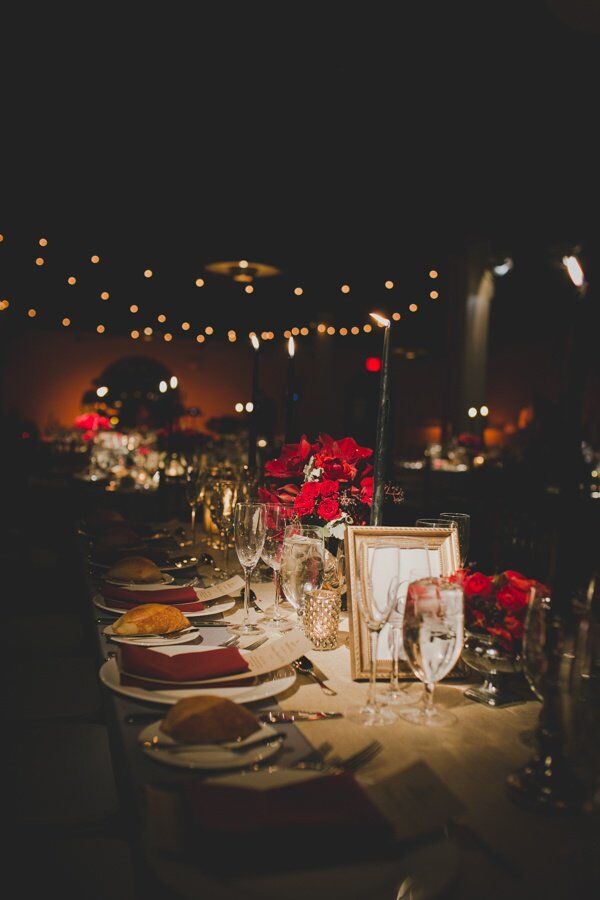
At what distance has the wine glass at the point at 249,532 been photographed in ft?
5.28

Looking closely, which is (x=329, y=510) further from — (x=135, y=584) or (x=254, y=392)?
(x=254, y=392)

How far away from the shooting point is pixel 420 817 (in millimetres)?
858

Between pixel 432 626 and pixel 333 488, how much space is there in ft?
2.44

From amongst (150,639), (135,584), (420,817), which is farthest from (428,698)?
(135,584)

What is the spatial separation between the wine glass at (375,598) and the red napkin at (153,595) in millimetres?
560

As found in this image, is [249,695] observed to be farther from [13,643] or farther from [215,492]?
[13,643]

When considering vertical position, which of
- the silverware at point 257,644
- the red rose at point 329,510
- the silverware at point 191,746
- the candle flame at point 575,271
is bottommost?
the silverware at point 191,746

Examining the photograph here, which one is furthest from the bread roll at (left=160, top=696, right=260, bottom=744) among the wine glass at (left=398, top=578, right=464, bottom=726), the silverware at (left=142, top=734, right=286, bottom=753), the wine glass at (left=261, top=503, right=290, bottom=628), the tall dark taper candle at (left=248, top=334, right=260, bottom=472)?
the tall dark taper candle at (left=248, top=334, right=260, bottom=472)

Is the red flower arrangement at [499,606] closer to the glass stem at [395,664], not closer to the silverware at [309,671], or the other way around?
the glass stem at [395,664]

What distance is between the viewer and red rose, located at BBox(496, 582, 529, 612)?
1.24 metres

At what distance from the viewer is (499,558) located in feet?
10.1

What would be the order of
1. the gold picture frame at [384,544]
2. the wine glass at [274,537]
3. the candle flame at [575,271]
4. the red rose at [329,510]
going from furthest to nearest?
1. the red rose at [329,510]
2. the wine glass at [274,537]
3. the gold picture frame at [384,544]
4. the candle flame at [575,271]

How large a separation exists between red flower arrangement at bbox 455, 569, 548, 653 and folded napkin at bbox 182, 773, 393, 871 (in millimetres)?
495

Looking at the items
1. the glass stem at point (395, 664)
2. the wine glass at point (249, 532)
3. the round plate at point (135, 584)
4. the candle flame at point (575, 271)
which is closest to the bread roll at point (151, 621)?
the wine glass at point (249, 532)
